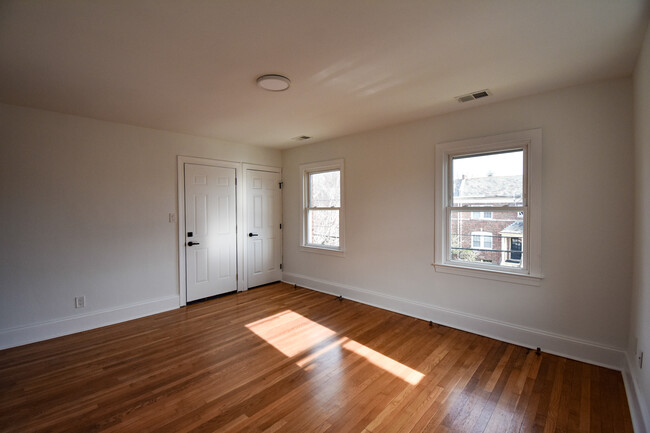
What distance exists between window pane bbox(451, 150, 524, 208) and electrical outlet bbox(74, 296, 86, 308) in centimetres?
461

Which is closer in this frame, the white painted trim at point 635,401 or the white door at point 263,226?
the white painted trim at point 635,401

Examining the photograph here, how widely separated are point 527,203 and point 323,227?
9.94 ft

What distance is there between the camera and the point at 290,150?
5488 mm

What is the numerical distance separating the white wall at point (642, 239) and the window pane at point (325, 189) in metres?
3.35

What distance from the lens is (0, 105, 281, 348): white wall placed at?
10.2 ft

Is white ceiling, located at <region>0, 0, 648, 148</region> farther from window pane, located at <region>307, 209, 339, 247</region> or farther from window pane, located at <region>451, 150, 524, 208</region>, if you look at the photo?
window pane, located at <region>307, 209, 339, 247</region>

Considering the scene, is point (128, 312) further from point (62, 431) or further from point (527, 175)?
point (527, 175)

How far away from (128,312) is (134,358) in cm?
123

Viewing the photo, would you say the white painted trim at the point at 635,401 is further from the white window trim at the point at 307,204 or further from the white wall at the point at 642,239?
the white window trim at the point at 307,204

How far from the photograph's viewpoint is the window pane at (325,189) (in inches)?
191

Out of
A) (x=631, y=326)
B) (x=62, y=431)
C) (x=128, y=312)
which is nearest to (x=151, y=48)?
(x=62, y=431)

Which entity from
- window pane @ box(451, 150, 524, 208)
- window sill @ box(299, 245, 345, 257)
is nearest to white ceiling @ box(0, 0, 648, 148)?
window pane @ box(451, 150, 524, 208)

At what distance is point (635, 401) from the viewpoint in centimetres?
198

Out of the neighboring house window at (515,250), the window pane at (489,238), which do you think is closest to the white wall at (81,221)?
the window pane at (489,238)
